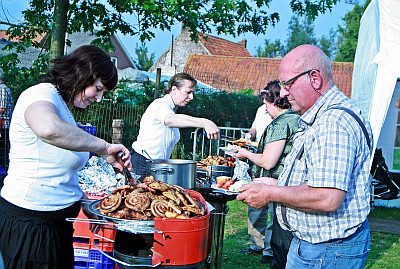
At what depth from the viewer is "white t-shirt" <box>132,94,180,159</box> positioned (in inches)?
172

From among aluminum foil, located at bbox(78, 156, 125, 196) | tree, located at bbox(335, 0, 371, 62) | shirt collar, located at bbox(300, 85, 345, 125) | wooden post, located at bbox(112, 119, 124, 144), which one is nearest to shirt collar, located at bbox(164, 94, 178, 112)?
aluminum foil, located at bbox(78, 156, 125, 196)

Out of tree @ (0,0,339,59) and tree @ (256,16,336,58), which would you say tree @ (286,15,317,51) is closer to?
tree @ (256,16,336,58)

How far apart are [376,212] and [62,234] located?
715 centimetres

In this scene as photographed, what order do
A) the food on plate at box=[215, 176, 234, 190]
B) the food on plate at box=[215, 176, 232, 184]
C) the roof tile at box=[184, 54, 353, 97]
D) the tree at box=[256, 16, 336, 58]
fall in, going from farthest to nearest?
the tree at box=[256, 16, 336, 58] → the roof tile at box=[184, 54, 353, 97] → the food on plate at box=[215, 176, 232, 184] → the food on plate at box=[215, 176, 234, 190]

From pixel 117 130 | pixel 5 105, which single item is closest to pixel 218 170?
pixel 5 105

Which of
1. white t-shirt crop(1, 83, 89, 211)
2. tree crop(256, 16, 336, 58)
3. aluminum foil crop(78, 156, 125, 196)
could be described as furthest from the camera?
tree crop(256, 16, 336, 58)

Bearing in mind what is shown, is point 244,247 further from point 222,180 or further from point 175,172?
point 175,172

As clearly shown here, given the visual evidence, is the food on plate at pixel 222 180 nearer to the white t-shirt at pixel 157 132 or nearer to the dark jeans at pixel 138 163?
the white t-shirt at pixel 157 132

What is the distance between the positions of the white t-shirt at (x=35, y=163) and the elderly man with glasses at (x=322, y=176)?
2.91 ft

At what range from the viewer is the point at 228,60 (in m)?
29.4

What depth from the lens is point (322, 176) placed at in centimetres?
205

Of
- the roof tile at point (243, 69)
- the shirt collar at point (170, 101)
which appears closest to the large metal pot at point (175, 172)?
the shirt collar at point (170, 101)

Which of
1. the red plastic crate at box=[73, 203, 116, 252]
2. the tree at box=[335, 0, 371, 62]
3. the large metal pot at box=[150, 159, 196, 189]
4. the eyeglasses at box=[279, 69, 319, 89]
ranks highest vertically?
the tree at box=[335, 0, 371, 62]

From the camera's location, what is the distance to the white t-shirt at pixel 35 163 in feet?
7.55
